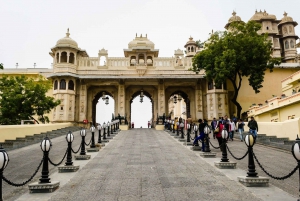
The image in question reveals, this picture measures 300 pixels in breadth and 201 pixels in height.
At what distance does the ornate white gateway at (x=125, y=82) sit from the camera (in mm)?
28188

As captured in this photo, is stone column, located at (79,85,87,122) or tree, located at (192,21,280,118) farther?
stone column, located at (79,85,87,122)

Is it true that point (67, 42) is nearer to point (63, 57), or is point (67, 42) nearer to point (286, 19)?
point (63, 57)

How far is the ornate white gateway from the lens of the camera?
28.2 metres

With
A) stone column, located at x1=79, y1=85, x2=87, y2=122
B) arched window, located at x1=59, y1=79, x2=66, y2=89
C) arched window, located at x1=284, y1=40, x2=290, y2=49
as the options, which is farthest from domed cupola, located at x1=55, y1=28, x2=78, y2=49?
arched window, located at x1=284, y1=40, x2=290, y2=49

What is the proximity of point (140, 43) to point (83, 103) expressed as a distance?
1014 cm

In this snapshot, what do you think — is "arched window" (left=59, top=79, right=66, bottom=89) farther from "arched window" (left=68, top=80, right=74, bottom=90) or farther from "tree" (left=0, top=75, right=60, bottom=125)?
"tree" (left=0, top=75, right=60, bottom=125)

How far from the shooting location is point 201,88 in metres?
30.2

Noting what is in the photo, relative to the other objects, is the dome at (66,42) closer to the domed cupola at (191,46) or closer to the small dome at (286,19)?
the domed cupola at (191,46)

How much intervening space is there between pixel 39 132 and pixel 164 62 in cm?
1659

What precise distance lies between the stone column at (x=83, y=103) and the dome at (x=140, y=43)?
786 centimetres

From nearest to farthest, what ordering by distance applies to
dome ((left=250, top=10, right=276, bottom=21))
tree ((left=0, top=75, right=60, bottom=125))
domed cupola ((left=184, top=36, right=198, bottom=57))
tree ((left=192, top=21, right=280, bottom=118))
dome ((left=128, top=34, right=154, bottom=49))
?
tree ((left=0, top=75, right=60, bottom=125))
tree ((left=192, top=21, right=280, bottom=118))
dome ((left=128, top=34, right=154, bottom=49))
dome ((left=250, top=10, right=276, bottom=21))
domed cupola ((left=184, top=36, right=198, bottom=57))

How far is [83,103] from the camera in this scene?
29.4 metres

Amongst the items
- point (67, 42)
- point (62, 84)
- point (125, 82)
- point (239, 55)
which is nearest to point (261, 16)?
point (239, 55)

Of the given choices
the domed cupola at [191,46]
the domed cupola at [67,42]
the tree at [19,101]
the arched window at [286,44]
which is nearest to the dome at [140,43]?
the domed cupola at [67,42]
